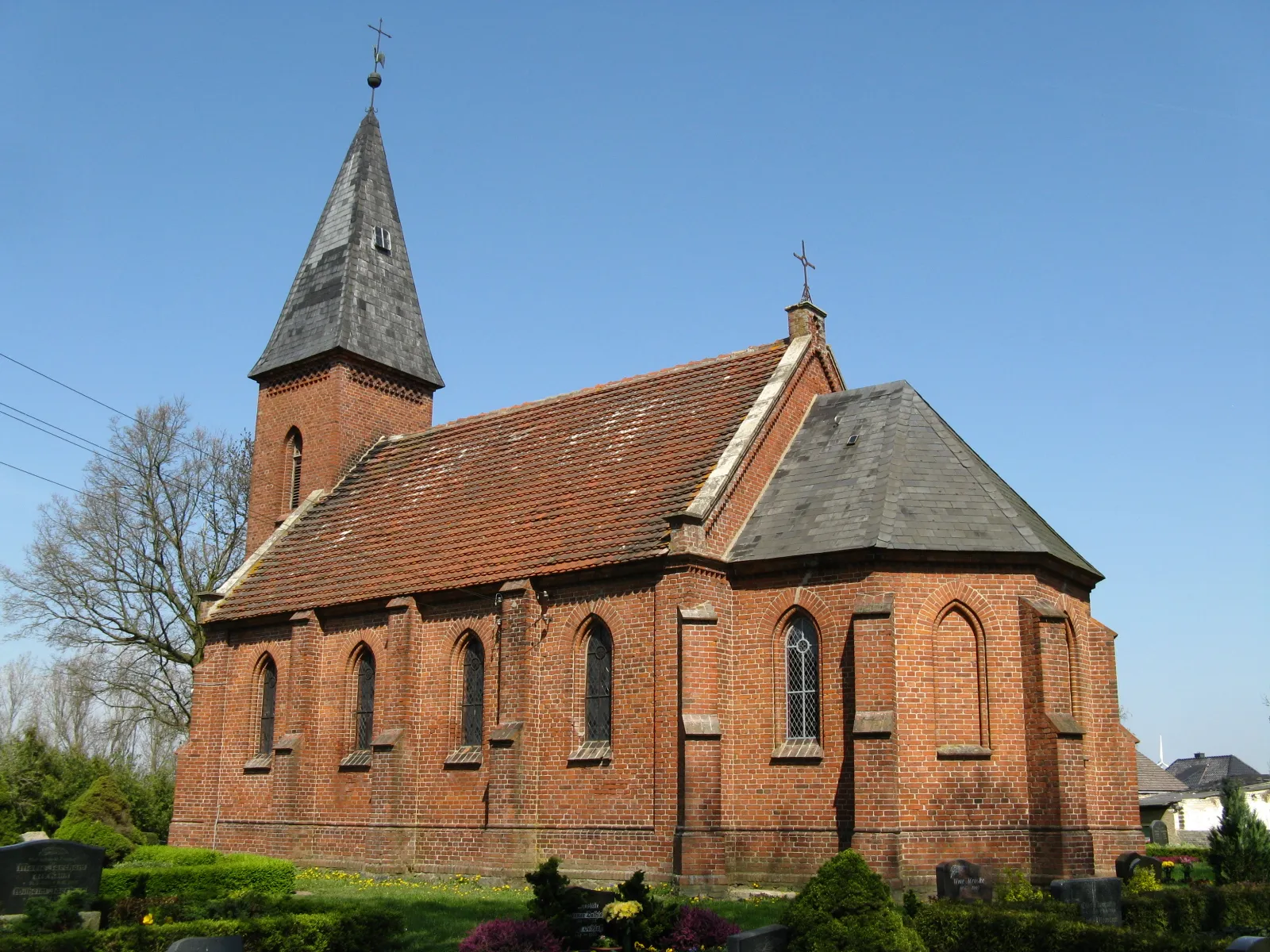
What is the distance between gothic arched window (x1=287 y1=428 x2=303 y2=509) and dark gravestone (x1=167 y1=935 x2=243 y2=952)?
21.1 metres

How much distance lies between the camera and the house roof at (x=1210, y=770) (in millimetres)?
72125

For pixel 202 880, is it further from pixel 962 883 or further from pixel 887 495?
pixel 887 495

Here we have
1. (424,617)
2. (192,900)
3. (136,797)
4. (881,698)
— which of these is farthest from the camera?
(136,797)

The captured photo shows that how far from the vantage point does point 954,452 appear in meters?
22.9

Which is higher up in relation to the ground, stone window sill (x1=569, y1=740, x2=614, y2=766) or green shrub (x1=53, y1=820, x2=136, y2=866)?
stone window sill (x1=569, y1=740, x2=614, y2=766)

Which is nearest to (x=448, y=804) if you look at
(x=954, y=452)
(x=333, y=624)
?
(x=333, y=624)

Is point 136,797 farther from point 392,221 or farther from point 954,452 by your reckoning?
point 954,452

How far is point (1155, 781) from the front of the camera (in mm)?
51562

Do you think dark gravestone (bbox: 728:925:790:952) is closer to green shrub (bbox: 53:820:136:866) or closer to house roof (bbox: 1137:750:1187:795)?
green shrub (bbox: 53:820:136:866)

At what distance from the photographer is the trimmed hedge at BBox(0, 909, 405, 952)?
12.6 meters

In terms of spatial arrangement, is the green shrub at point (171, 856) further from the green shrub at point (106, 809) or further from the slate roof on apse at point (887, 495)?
the slate roof on apse at point (887, 495)

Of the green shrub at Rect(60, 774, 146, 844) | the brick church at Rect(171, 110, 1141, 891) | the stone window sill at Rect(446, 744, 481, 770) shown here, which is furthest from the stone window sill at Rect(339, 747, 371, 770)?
the green shrub at Rect(60, 774, 146, 844)

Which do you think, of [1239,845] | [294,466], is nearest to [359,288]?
[294,466]

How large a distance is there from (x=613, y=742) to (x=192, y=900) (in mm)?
7481
